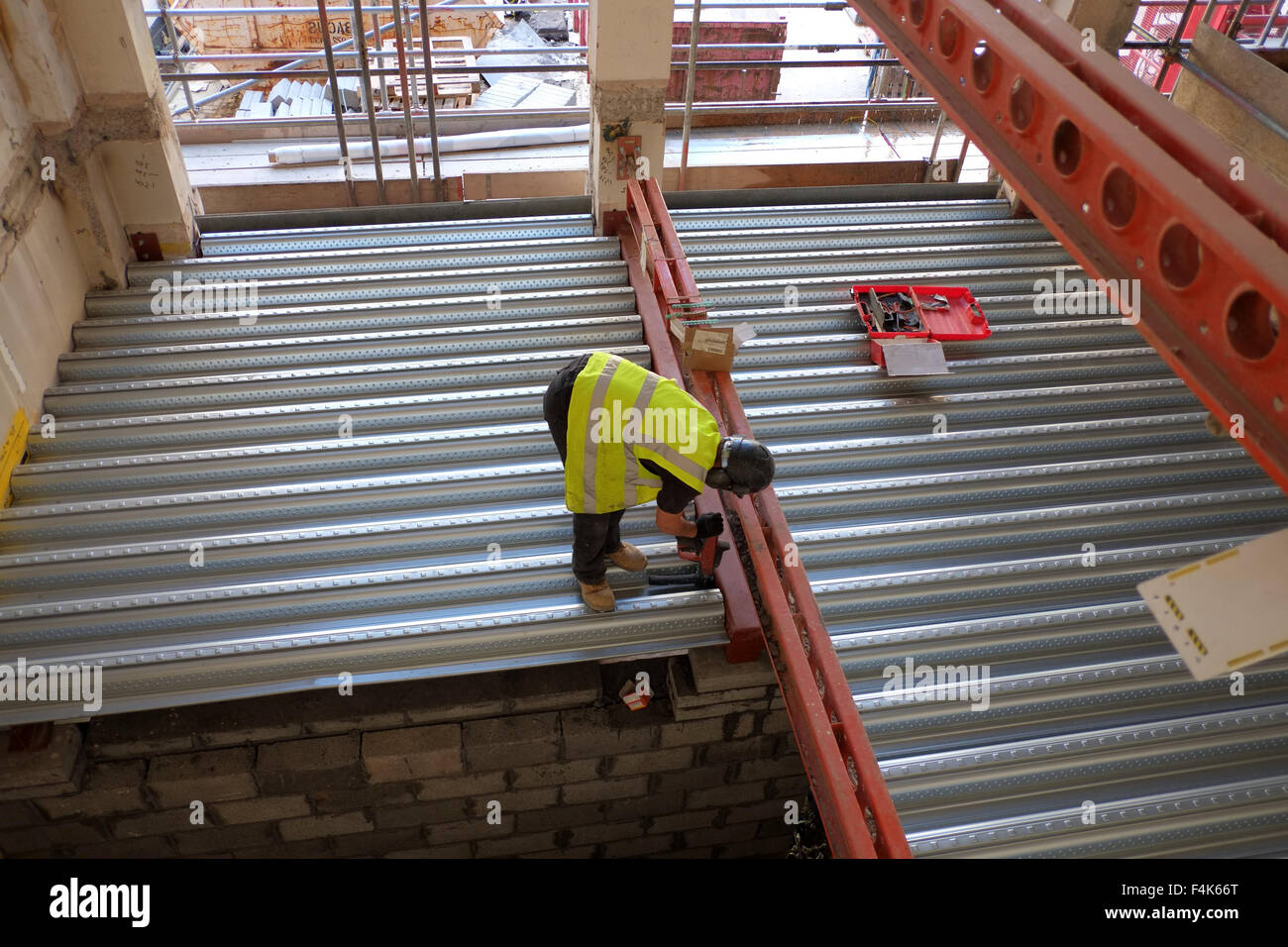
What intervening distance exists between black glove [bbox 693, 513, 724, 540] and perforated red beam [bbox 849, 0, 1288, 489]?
228 centimetres

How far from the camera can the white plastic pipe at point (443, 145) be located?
447 inches

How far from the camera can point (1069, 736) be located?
195 inches

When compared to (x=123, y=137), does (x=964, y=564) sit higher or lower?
lower

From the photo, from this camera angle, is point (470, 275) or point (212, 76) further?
point (212, 76)

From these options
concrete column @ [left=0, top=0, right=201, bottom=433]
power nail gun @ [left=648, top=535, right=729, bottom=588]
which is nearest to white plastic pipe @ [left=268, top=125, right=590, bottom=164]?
concrete column @ [left=0, top=0, right=201, bottom=433]

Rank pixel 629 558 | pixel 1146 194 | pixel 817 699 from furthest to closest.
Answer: pixel 629 558 → pixel 817 699 → pixel 1146 194

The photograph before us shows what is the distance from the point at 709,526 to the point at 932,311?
3.14 metres

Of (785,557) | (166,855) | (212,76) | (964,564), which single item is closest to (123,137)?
(212,76)

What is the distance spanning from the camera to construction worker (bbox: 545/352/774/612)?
466 cm

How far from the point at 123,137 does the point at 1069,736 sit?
24.1 ft

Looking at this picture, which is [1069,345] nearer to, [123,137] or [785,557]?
[785,557]

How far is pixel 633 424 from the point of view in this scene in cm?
468

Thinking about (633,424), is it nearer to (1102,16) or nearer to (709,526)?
(709,526)

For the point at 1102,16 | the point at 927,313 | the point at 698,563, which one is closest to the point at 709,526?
the point at 698,563
